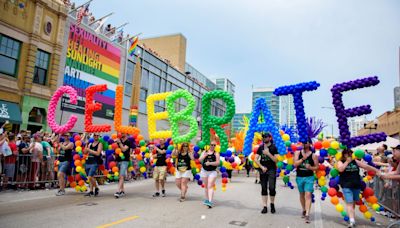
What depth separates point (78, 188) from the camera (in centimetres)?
941

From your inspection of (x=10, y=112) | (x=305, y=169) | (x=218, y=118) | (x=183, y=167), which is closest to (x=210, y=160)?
(x=183, y=167)

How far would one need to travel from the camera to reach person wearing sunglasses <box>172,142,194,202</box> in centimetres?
881

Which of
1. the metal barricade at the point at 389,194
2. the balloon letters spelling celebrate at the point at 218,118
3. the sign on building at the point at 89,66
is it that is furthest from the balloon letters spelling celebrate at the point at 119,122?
the sign on building at the point at 89,66

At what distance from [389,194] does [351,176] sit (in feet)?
10.8

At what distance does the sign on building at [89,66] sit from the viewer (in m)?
20.9

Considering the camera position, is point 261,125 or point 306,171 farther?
point 261,125

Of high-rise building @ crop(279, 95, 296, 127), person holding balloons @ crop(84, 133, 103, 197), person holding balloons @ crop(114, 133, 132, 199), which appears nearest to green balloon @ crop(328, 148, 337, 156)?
person holding balloons @ crop(114, 133, 132, 199)

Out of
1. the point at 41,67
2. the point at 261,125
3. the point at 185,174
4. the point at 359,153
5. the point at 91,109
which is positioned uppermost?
the point at 41,67

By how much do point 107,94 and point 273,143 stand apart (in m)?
20.1

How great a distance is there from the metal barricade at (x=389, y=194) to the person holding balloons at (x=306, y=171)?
2.63m

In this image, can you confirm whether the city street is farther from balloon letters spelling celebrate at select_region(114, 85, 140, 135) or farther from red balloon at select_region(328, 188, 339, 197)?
balloon letters spelling celebrate at select_region(114, 85, 140, 135)

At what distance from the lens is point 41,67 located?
18781mm

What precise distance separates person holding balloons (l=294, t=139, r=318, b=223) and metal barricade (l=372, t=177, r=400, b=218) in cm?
263

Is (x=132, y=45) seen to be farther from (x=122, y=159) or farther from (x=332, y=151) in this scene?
(x=332, y=151)
